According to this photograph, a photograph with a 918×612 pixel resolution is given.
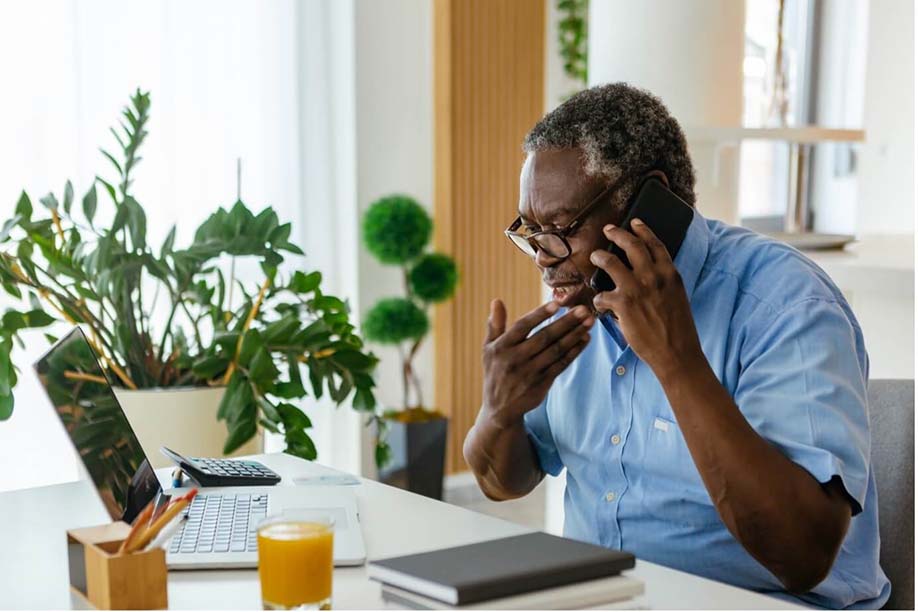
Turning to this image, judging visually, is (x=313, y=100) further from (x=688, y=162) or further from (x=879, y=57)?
(x=879, y=57)

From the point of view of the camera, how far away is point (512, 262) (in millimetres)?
4484

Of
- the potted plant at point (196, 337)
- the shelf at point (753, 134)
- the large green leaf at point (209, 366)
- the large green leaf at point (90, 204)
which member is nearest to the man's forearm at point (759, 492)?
the potted plant at point (196, 337)

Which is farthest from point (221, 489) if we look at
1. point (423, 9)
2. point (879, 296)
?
point (423, 9)

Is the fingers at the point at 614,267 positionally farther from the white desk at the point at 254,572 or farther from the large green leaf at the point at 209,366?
the large green leaf at the point at 209,366

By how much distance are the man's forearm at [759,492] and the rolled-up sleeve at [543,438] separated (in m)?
0.42

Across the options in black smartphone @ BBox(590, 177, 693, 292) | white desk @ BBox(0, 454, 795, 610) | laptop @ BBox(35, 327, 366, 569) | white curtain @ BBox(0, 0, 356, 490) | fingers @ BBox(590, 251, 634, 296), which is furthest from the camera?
white curtain @ BBox(0, 0, 356, 490)

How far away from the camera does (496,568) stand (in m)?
1.12

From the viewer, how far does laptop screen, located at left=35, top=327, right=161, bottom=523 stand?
1299 millimetres

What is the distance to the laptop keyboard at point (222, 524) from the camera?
1.33 meters

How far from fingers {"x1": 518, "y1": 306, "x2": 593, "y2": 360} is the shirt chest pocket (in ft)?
0.54

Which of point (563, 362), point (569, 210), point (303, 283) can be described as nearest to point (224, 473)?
point (563, 362)

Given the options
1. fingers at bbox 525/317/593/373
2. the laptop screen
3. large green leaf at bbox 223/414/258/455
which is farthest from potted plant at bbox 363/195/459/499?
the laptop screen

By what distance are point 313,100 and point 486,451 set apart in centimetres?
244

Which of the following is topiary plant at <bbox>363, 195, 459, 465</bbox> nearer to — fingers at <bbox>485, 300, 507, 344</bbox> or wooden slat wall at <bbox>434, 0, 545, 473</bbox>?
wooden slat wall at <bbox>434, 0, 545, 473</bbox>
